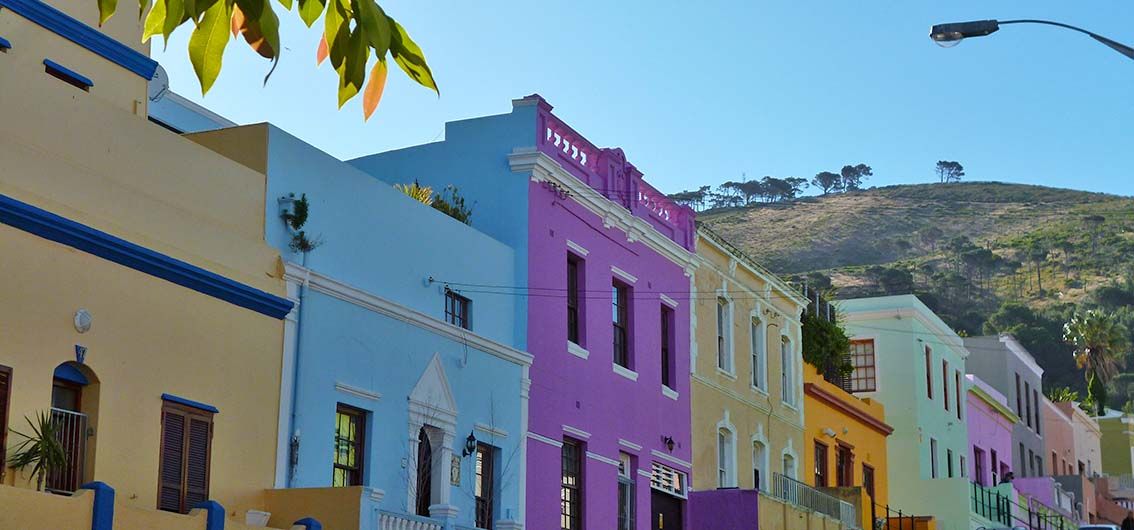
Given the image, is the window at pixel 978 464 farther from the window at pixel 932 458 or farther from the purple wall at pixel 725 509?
the purple wall at pixel 725 509

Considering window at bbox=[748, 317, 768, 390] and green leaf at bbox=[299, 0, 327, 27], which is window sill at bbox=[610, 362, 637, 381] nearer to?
window at bbox=[748, 317, 768, 390]

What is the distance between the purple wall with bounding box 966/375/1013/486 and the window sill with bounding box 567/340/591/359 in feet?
85.2

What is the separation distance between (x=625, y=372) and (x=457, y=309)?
16.7 ft

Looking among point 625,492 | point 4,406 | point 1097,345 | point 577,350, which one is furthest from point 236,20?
point 1097,345

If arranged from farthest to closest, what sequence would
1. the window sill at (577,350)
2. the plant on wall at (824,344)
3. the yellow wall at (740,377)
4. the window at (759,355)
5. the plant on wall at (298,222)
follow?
1. the plant on wall at (824,344)
2. the window at (759,355)
3. the yellow wall at (740,377)
4. the window sill at (577,350)
5. the plant on wall at (298,222)

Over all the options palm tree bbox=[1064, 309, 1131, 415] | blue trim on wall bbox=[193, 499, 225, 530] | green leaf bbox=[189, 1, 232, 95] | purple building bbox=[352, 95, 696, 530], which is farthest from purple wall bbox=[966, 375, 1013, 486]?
green leaf bbox=[189, 1, 232, 95]

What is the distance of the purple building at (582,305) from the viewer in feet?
86.0

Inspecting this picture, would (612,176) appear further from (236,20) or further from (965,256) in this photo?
(965,256)

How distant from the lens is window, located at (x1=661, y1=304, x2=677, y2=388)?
31047 millimetres

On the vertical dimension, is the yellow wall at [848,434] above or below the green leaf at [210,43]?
above

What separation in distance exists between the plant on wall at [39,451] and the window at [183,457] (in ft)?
5.93

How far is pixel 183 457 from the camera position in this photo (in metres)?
18.5

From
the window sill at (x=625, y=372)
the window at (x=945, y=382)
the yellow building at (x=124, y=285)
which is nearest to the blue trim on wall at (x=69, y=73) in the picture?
the yellow building at (x=124, y=285)

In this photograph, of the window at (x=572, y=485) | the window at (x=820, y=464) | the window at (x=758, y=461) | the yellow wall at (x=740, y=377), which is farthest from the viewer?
the window at (x=820, y=464)
